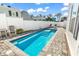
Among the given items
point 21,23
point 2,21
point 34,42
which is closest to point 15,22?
point 21,23

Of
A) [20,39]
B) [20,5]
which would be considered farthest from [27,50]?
[20,5]

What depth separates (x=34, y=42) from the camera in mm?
2703

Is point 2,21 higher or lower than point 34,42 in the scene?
higher

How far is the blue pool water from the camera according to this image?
269 centimetres

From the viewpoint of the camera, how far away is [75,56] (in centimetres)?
251

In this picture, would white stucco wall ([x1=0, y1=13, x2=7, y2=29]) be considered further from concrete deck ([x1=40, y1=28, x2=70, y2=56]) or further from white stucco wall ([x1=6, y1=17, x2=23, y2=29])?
concrete deck ([x1=40, y1=28, x2=70, y2=56])

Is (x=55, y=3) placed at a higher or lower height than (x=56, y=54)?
A: higher

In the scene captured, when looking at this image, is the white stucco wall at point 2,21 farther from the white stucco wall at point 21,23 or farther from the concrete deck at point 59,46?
the concrete deck at point 59,46

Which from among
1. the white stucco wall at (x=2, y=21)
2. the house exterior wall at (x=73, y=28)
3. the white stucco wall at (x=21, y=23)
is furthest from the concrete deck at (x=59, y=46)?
the white stucco wall at (x=2, y=21)

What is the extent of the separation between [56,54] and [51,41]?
276mm

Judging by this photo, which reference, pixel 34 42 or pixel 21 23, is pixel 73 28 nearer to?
pixel 34 42

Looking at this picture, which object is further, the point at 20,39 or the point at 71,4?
the point at 20,39

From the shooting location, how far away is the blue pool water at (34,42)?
2687 millimetres

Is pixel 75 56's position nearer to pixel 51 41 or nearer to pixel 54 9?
pixel 51 41
